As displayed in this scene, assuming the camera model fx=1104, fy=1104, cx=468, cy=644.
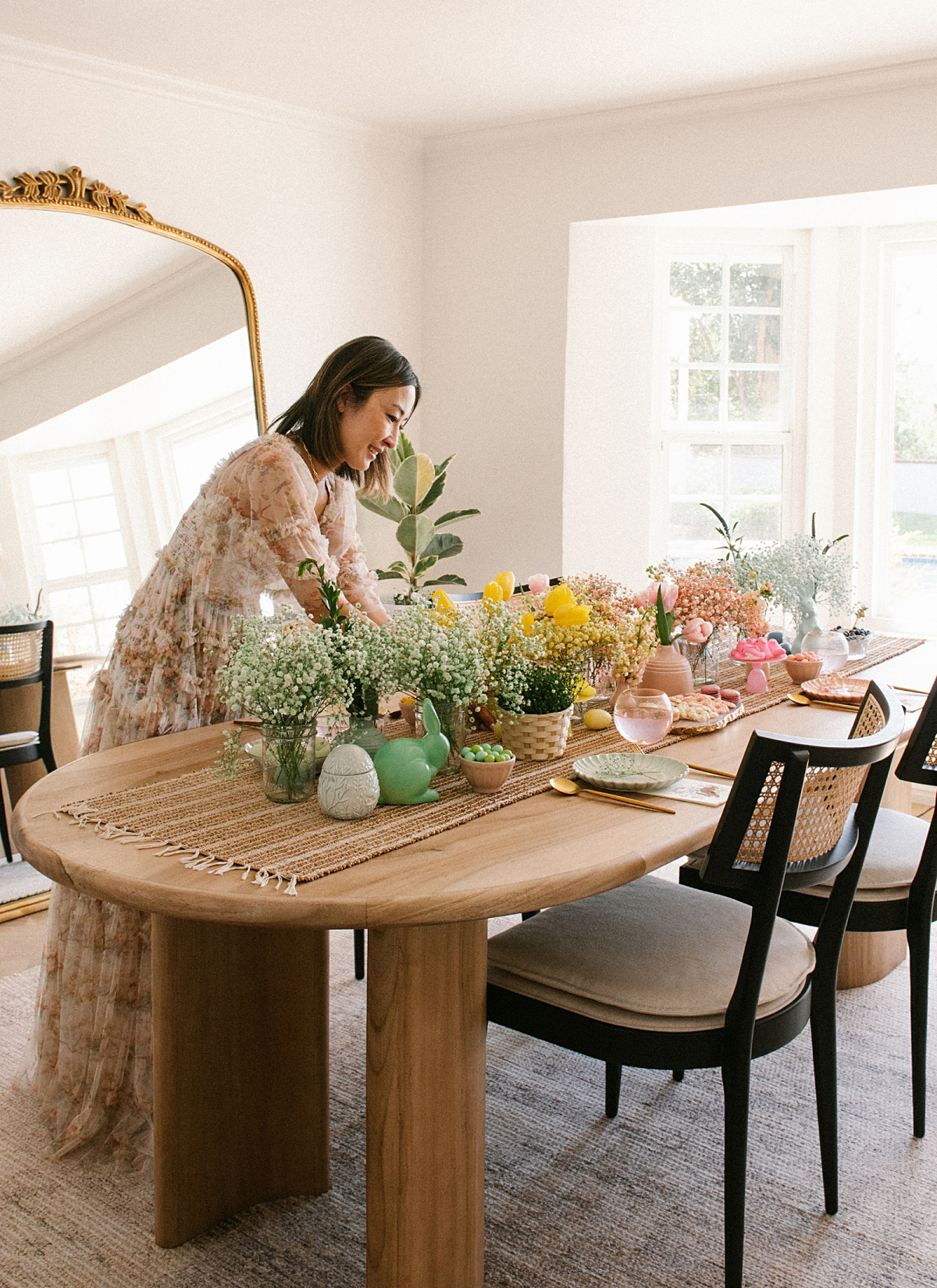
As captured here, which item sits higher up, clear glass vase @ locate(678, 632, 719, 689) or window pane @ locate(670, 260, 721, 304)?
window pane @ locate(670, 260, 721, 304)

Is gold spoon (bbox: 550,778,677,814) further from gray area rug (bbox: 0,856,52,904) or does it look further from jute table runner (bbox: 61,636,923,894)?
gray area rug (bbox: 0,856,52,904)

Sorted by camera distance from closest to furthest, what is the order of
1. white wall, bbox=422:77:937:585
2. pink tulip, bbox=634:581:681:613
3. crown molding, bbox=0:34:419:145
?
pink tulip, bbox=634:581:681:613 < crown molding, bbox=0:34:419:145 < white wall, bbox=422:77:937:585

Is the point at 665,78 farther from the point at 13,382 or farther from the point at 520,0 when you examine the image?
the point at 13,382

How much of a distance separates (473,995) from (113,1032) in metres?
0.90

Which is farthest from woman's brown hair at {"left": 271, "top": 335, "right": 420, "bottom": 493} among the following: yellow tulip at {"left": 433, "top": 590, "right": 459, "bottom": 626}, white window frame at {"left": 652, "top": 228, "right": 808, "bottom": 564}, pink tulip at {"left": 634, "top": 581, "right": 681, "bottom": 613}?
white window frame at {"left": 652, "top": 228, "right": 808, "bottom": 564}

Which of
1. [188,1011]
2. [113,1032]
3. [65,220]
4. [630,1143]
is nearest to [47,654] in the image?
[65,220]

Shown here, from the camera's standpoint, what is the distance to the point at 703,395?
4711 mm

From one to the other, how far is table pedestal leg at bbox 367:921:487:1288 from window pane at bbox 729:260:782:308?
3746mm

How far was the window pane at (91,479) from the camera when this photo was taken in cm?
364

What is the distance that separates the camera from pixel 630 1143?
7.12 feet

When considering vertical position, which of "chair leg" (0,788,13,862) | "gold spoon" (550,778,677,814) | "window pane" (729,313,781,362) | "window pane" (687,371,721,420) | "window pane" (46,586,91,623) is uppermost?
"window pane" (729,313,781,362)

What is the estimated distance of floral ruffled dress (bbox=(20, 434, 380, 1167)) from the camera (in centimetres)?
208

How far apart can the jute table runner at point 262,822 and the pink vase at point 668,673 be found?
21.1 inches

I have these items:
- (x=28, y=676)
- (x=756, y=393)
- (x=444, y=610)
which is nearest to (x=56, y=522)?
(x=28, y=676)
